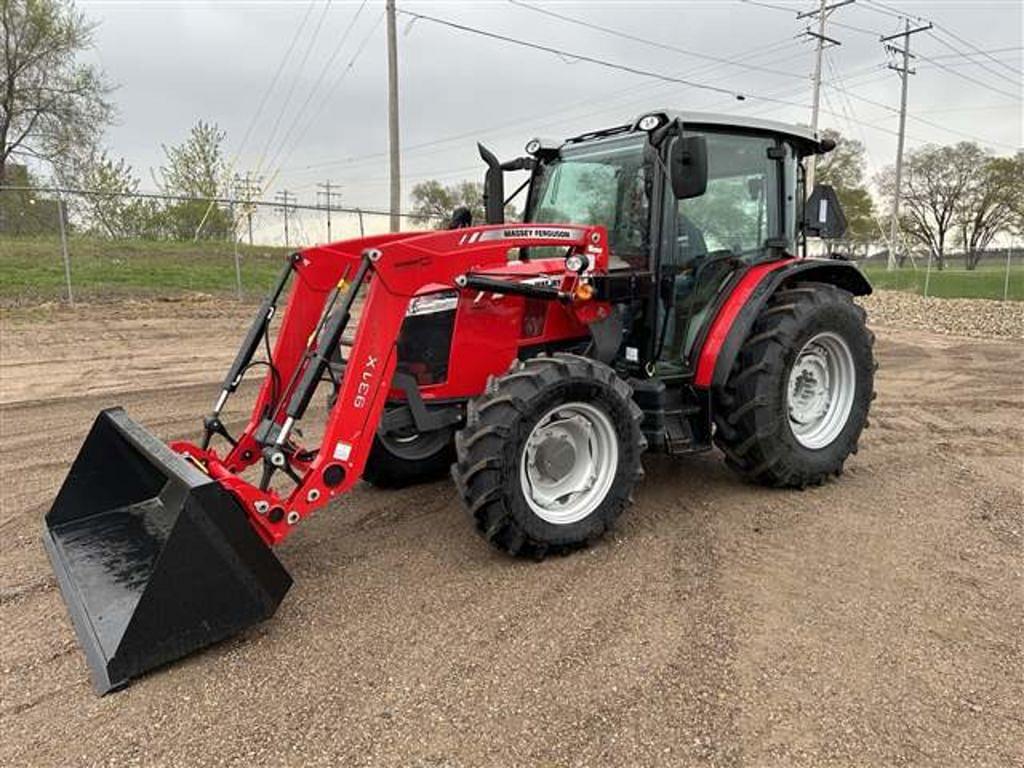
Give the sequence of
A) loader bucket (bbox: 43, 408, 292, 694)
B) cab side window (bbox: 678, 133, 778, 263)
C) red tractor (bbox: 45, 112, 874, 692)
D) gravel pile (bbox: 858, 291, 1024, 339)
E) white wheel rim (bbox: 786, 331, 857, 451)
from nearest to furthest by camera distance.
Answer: loader bucket (bbox: 43, 408, 292, 694) < red tractor (bbox: 45, 112, 874, 692) < cab side window (bbox: 678, 133, 778, 263) < white wheel rim (bbox: 786, 331, 857, 451) < gravel pile (bbox: 858, 291, 1024, 339)

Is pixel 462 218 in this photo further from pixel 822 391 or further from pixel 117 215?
pixel 117 215

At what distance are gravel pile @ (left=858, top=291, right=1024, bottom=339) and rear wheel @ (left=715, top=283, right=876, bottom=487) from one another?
32.5 feet

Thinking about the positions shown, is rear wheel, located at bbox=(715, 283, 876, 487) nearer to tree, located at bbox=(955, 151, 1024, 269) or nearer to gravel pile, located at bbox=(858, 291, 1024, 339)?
gravel pile, located at bbox=(858, 291, 1024, 339)

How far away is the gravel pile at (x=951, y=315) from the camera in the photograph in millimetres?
13562

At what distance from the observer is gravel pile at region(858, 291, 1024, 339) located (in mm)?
13562

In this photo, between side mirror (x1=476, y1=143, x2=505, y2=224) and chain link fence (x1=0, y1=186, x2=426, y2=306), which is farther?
chain link fence (x1=0, y1=186, x2=426, y2=306)

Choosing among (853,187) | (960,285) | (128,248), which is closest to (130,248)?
(128,248)

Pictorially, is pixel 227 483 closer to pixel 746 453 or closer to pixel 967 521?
pixel 746 453

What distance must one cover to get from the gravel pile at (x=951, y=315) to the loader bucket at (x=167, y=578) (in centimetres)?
1364

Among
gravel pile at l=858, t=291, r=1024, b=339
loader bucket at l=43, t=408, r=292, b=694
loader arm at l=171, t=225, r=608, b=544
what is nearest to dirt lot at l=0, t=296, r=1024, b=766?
loader bucket at l=43, t=408, r=292, b=694

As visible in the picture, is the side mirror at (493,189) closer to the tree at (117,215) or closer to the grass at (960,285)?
the tree at (117,215)

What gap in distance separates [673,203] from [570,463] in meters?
1.61

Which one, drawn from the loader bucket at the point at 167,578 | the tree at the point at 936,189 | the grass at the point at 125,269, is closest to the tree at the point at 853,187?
the tree at the point at 936,189

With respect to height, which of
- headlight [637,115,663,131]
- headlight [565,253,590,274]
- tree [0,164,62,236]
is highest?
tree [0,164,62,236]
